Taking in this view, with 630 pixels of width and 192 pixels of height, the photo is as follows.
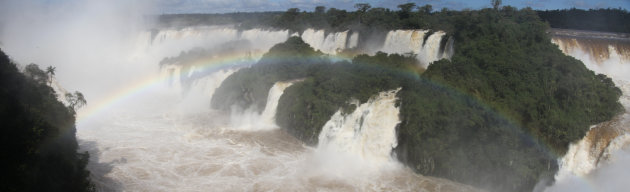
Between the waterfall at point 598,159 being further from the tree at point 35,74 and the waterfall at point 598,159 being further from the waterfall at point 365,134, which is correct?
the tree at point 35,74

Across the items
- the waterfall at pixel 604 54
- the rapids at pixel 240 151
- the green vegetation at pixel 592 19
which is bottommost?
the rapids at pixel 240 151

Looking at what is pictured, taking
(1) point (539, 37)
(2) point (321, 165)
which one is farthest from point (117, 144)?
(1) point (539, 37)

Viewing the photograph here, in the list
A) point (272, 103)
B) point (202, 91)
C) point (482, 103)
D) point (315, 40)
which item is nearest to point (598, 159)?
point (482, 103)

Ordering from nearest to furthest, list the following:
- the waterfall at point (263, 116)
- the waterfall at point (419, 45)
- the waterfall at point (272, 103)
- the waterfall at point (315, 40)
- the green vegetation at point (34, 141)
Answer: the green vegetation at point (34, 141)
the waterfall at point (263, 116)
the waterfall at point (272, 103)
the waterfall at point (419, 45)
the waterfall at point (315, 40)

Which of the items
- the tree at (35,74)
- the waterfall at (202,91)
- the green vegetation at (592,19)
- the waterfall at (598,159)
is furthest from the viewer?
the green vegetation at (592,19)

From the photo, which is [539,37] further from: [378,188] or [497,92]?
[378,188]

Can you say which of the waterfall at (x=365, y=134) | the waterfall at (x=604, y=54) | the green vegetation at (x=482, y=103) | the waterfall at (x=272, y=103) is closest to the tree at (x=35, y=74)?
the waterfall at (x=272, y=103)

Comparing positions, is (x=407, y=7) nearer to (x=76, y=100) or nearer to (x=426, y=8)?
(x=426, y=8)

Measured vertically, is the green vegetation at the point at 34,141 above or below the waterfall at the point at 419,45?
below
